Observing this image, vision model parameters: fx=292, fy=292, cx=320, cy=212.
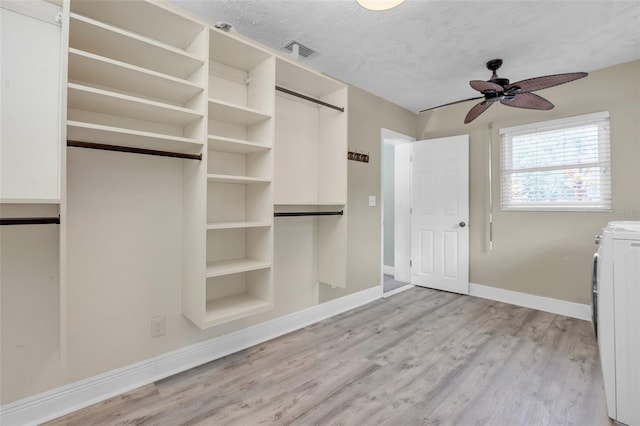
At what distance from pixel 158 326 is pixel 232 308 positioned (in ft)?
1.72

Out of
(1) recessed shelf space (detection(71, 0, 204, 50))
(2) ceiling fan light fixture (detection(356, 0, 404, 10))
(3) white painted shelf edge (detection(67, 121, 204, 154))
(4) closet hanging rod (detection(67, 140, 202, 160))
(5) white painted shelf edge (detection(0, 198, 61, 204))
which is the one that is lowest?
(5) white painted shelf edge (detection(0, 198, 61, 204))

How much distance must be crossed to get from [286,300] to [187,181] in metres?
1.43

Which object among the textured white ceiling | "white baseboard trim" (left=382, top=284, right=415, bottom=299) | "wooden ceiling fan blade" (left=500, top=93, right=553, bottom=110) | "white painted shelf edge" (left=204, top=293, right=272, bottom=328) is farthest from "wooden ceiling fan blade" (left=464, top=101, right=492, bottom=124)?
"white painted shelf edge" (left=204, top=293, right=272, bottom=328)

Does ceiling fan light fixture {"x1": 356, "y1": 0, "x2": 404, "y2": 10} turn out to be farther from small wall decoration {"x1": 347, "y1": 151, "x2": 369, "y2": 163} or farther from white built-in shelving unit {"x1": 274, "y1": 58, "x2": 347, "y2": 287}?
small wall decoration {"x1": 347, "y1": 151, "x2": 369, "y2": 163}

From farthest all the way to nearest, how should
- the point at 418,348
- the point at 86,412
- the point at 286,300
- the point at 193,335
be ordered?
the point at 286,300
the point at 418,348
the point at 193,335
the point at 86,412

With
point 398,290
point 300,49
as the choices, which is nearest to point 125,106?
point 300,49

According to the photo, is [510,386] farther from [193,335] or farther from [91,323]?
[91,323]

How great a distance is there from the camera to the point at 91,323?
1804mm

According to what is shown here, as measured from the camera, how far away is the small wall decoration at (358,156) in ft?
11.2

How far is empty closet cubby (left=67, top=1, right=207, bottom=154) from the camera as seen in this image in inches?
61.9

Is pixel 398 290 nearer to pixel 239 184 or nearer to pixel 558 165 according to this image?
pixel 558 165

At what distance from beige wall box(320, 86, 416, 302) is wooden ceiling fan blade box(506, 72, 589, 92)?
1.56 m

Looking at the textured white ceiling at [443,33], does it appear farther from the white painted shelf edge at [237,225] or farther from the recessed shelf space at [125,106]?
the white painted shelf edge at [237,225]

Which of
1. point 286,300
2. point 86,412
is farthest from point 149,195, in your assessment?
point 286,300
